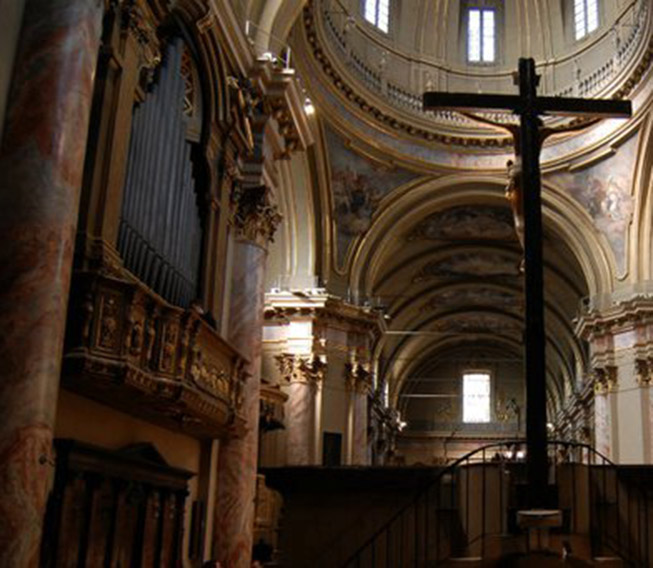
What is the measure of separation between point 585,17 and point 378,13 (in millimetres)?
5192

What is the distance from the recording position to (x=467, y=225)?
84.1 feet

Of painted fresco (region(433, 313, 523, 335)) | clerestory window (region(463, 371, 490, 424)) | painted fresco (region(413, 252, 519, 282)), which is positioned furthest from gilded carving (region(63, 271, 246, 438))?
clerestory window (region(463, 371, 490, 424))

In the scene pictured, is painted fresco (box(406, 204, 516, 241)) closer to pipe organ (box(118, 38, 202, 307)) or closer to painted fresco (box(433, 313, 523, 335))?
painted fresco (box(433, 313, 523, 335))

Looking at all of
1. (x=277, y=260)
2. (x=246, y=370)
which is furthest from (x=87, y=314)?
(x=277, y=260)

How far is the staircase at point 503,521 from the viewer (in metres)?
7.27

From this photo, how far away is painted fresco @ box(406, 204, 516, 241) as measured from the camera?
24547mm

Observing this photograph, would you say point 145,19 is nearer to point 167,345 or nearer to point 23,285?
point 167,345

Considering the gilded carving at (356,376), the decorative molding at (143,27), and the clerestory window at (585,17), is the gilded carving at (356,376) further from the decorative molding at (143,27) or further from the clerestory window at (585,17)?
the decorative molding at (143,27)

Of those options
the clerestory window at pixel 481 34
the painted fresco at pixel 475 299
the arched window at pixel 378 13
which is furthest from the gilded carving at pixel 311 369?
the painted fresco at pixel 475 299

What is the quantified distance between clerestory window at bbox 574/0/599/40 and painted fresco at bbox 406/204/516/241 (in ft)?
15.7

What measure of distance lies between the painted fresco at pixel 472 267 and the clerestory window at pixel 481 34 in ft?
20.1

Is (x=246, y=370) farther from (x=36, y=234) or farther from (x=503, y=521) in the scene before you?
(x=36, y=234)

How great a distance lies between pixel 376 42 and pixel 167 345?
54.1 ft

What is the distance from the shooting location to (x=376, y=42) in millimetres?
23078
